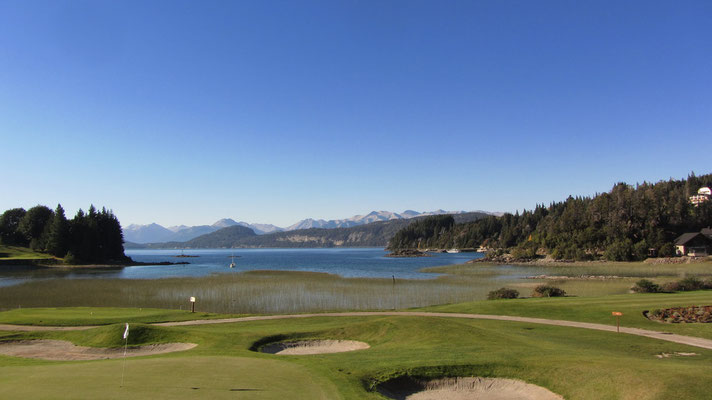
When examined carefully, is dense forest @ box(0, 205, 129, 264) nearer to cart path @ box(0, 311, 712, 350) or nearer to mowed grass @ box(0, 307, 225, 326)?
mowed grass @ box(0, 307, 225, 326)

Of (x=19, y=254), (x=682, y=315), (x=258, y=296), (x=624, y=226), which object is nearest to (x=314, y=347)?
(x=682, y=315)

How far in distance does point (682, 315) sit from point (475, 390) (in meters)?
19.2

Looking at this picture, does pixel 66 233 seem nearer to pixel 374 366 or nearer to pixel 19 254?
pixel 19 254

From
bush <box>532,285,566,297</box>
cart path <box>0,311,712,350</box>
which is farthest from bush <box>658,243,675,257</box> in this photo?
cart path <box>0,311,712,350</box>

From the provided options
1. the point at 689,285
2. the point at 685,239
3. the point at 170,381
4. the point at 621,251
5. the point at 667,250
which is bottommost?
the point at 689,285

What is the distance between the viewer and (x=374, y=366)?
1492 centimetres

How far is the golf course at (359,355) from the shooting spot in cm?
1134

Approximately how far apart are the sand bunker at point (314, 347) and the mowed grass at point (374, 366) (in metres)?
0.62

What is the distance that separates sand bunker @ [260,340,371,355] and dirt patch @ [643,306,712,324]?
61.4 ft

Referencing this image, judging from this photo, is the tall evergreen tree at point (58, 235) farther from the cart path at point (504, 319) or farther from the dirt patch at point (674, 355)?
the dirt patch at point (674, 355)

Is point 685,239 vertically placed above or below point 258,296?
above

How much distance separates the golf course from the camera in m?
11.3

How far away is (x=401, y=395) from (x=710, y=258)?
365ft

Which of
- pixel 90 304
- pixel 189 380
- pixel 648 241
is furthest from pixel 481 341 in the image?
pixel 648 241
